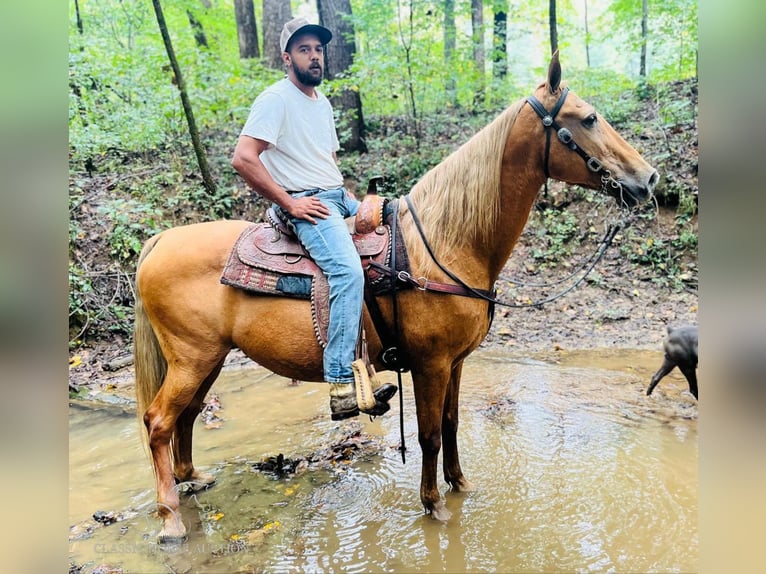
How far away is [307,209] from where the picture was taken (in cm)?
287

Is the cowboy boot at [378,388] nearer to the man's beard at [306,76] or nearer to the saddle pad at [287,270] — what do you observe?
the saddle pad at [287,270]

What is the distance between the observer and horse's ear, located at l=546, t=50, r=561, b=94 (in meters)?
2.61

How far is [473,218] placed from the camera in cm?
289

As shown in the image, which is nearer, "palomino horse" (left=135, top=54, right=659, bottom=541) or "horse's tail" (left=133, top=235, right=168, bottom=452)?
"palomino horse" (left=135, top=54, right=659, bottom=541)

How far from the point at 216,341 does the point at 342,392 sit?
3.24 ft

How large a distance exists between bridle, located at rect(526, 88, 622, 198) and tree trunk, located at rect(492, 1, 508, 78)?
8.69 meters

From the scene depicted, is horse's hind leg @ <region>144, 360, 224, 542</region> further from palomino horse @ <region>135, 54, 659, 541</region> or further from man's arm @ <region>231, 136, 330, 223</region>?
man's arm @ <region>231, 136, 330, 223</region>

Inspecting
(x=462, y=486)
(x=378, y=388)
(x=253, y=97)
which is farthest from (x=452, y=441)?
(x=253, y=97)

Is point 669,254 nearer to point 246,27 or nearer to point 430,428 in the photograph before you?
point 430,428

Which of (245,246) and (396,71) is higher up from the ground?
(396,71)

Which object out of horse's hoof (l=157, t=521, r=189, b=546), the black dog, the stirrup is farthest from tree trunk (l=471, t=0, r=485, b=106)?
horse's hoof (l=157, t=521, r=189, b=546)

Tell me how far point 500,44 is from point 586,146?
910 centimetres
